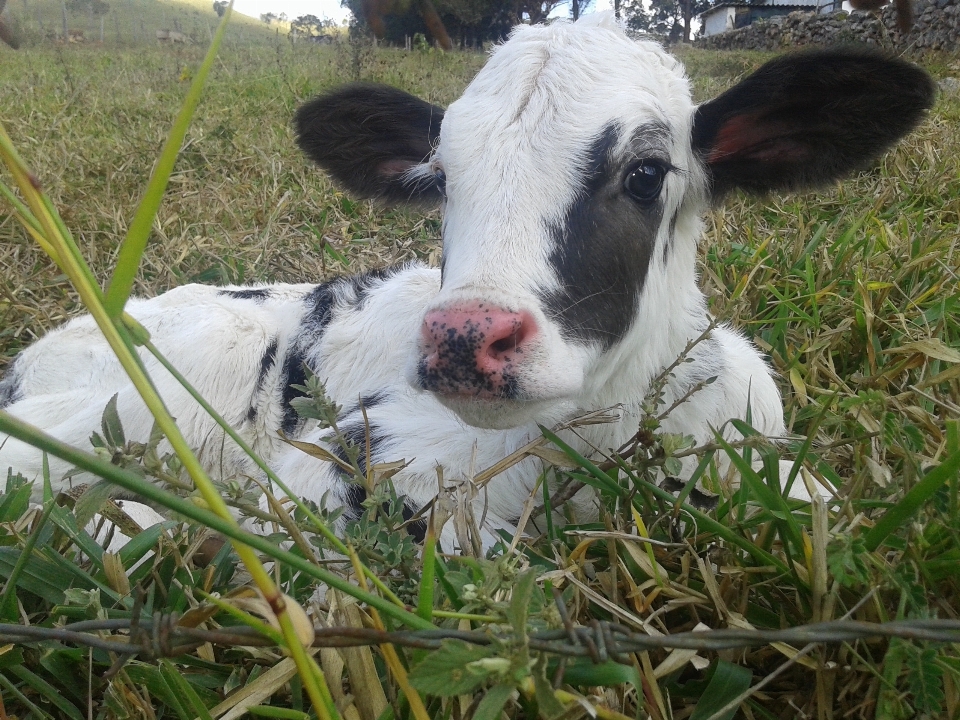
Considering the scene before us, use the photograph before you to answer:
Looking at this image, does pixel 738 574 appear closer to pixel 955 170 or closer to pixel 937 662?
pixel 937 662

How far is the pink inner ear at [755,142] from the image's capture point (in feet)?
7.57

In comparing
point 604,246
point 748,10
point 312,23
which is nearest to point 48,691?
point 604,246

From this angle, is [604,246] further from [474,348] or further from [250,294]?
[250,294]

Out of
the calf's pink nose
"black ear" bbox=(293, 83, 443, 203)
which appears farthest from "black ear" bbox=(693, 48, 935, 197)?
the calf's pink nose

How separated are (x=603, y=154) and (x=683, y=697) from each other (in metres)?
1.37

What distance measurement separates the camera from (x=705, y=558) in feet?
5.27

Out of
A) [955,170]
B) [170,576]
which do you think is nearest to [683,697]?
[170,576]

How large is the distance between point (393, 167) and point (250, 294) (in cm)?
114

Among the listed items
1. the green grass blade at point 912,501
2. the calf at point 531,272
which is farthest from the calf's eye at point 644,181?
the green grass blade at point 912,501

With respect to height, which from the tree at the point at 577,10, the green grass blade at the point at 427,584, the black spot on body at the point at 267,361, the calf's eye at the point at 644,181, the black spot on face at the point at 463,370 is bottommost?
the black spot on body at the point at 267,361

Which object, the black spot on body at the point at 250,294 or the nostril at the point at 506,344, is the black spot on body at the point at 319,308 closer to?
the black spot on body at the point at 250,294

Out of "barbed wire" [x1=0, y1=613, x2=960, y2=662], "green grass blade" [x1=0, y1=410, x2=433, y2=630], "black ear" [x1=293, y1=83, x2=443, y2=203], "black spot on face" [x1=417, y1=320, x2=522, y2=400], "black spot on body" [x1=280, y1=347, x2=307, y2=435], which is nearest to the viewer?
"green grass blade" [x1=0, y1=410, x2=433, y2=630]

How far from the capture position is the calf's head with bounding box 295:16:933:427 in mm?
1630

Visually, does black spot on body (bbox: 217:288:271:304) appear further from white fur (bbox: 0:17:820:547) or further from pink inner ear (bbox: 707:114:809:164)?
pink inner ear (bbox: 707:114:809:164)
